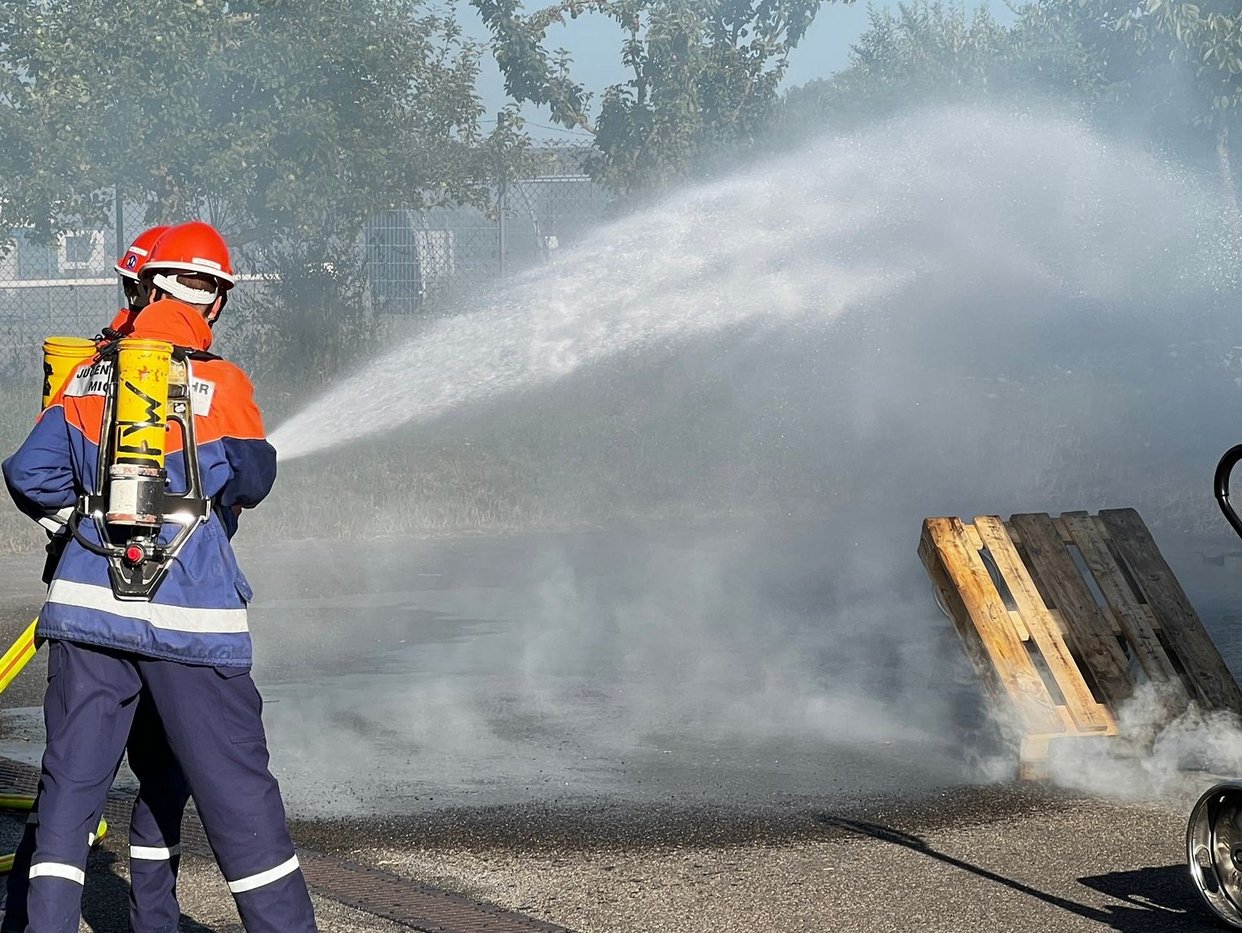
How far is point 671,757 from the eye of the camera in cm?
616

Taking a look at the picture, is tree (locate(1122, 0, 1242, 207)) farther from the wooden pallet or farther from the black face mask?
the black face mask

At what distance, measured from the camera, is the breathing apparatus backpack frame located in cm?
348

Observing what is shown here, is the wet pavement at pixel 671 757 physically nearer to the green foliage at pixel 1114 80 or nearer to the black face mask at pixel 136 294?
the black face mask at pixel 136 294

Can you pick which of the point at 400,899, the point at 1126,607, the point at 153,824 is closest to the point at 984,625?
the point at 1126,607

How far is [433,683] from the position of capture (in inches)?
294

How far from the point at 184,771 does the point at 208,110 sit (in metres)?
12.4

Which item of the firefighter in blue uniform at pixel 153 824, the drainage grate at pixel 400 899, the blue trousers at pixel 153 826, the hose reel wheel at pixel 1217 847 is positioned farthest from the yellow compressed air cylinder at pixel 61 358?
the hose reel wheel at pixel 1217 847

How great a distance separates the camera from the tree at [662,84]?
1697 cm

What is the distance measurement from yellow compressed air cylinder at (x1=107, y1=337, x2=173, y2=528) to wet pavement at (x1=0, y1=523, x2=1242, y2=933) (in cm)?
137

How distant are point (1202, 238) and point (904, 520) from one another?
360 inches

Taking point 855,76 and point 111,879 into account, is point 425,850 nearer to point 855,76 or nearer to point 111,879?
point 111,879

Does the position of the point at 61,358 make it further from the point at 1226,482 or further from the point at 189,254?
the point at 1226,482

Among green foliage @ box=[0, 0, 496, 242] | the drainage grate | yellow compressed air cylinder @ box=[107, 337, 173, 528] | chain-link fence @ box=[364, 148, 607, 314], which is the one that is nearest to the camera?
yellow compressed air cylinder @ box=[107, 337, 173, 528]

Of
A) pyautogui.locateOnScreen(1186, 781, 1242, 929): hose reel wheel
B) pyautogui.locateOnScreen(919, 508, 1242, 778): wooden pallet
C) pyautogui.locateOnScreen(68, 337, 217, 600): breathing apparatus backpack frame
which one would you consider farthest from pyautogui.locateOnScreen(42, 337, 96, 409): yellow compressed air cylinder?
pyautogui.locateOnScreen(919, 508, 1242, 778): wooden pallet
